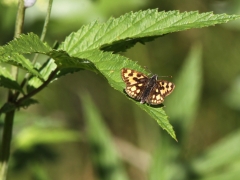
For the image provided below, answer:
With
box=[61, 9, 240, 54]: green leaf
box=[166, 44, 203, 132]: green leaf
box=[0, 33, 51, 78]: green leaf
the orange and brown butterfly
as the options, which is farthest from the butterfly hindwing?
box=[166, 44, 203, 132]: green leaf

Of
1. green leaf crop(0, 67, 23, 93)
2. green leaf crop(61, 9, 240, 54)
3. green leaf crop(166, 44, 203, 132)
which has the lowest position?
green leaf crop(0, 67, 23, 93)

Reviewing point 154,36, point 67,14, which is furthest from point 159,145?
point 154,36

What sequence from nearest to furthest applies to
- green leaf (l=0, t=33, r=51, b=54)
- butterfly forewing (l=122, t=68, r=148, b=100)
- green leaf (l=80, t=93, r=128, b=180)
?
green leaf (l=0, t=33, r=51, b=54)
butterfly forewing (l=122, t=68, r=148, b=100)
green leaf (l=80, t=93, r=128, b=180)

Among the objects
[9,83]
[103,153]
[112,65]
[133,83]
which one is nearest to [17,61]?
[9,83]

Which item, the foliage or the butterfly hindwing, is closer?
the foliage

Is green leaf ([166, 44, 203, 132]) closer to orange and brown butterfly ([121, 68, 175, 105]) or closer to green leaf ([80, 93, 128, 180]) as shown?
green leaf ([80, 93, 128, 180])

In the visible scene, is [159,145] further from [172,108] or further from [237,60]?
[237,60]

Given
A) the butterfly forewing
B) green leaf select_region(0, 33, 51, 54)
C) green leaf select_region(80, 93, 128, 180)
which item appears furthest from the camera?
green leaf select_region(80, 93, 128, 180)

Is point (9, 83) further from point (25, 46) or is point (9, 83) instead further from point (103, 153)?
point (103, 153)
